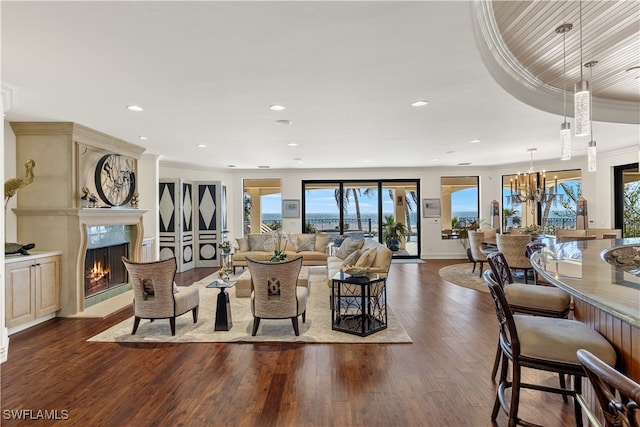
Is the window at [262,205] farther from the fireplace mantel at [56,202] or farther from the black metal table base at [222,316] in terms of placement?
the black metal table base at [222,316]

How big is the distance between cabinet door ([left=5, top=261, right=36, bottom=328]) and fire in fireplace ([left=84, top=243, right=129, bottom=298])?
0.88 metres

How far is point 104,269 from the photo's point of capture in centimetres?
532

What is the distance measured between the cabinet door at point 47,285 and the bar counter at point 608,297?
5354 mm

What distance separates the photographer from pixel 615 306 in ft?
4.01

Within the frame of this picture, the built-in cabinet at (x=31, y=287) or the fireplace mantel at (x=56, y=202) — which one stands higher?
the fireplace mantel at (x=56, y=202)

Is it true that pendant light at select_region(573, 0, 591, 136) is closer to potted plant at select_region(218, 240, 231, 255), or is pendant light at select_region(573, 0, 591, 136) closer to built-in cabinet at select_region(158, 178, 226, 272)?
potted plant at select_region(218, 240, 231, 255)

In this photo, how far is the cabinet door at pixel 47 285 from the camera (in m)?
4.05

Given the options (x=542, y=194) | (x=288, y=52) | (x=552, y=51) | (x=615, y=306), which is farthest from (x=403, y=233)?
(x=615, y=306)

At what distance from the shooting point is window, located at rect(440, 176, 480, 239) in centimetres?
963

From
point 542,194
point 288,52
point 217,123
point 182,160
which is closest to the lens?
point 288,52

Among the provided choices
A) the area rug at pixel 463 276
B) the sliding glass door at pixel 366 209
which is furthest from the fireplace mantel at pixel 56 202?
the area rug at pixel 463 276

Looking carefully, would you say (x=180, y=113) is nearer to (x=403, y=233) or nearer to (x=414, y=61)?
(x=414, y=61)

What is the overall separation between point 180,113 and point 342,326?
129 inches

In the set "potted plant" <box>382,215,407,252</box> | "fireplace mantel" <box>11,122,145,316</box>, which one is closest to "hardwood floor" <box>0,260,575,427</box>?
"fireplace mantel" <box>11,122,145,316</box>
